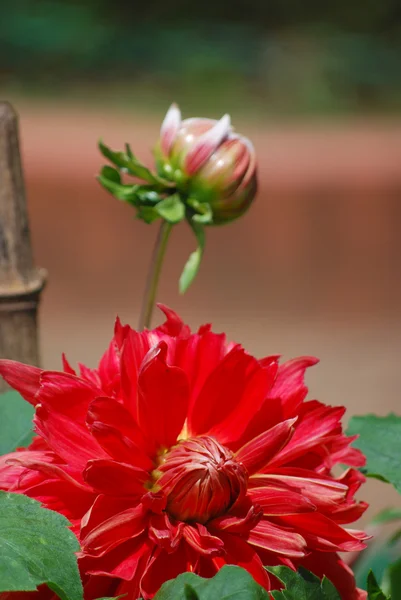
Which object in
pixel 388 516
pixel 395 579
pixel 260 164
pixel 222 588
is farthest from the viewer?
pixel 260 164

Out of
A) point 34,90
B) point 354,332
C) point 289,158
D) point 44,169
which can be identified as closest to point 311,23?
point 34,90

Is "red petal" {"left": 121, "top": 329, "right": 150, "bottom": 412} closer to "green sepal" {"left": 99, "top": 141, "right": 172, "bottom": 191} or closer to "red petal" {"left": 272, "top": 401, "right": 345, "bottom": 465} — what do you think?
"red petal" {"left": 272, "top": 401, "right": 345, "bottom": 465}

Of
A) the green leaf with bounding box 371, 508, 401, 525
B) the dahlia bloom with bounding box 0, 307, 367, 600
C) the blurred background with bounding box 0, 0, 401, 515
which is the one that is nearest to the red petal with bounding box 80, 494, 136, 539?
the dahlia bloom with bounding box 0, 307, 367, 600

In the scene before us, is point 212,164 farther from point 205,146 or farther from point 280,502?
point 280,502

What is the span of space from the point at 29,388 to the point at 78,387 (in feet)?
0.06

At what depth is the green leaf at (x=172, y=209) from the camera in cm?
39

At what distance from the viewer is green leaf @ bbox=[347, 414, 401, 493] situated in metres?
0.33

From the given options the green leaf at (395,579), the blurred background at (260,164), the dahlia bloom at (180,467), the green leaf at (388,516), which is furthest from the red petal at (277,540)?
the blurred background at (260,164)

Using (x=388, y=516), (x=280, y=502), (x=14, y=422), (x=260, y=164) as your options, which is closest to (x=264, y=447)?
(x=280, y=502)

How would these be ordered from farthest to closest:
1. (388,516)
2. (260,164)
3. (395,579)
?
1. (260,164)
2. (388,516)
3. (395,579)

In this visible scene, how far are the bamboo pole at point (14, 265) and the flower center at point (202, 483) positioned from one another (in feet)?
0.48

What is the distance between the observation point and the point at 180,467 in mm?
256

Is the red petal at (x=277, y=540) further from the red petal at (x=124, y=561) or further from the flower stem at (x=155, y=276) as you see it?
the flower stem at (x=155, y=276)

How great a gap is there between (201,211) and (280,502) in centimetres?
18
